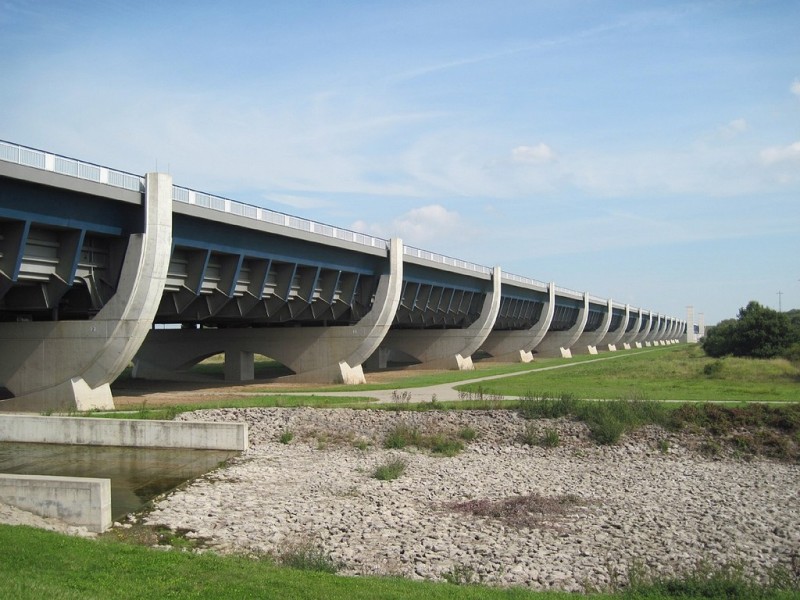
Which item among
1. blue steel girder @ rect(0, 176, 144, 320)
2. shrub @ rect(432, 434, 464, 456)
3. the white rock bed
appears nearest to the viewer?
the white rock bed

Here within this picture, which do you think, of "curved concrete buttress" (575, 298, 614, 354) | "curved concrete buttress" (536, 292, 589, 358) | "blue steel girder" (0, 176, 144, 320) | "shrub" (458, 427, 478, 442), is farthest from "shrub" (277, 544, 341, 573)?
"curved concrete buttress" (575, 298, 614, 354)

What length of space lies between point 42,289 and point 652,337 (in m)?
176

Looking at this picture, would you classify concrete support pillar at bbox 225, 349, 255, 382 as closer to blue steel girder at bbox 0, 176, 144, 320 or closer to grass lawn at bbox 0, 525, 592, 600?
blue steel girder at bbox 0, 176, 144, 320

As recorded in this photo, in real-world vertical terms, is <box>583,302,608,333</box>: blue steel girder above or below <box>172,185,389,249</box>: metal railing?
below

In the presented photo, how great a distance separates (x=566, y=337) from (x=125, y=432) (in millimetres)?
86974

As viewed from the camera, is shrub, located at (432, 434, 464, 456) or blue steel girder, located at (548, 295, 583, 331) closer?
shrub, located at (432, 434, 464, 456)

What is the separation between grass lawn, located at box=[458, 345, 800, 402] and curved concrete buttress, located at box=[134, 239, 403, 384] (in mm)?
9061

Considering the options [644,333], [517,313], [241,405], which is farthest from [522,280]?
[644,333]

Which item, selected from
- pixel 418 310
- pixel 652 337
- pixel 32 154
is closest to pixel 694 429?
pixel 32 154

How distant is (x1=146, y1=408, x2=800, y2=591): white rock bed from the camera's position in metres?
14.0

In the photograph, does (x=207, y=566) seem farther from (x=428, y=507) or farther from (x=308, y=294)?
(x=308, y=294)

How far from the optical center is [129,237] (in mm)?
30781

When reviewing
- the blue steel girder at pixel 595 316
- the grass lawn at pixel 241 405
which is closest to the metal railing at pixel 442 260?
the grass lawn at pixel 241 405

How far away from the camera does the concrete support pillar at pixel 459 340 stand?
70562mm
